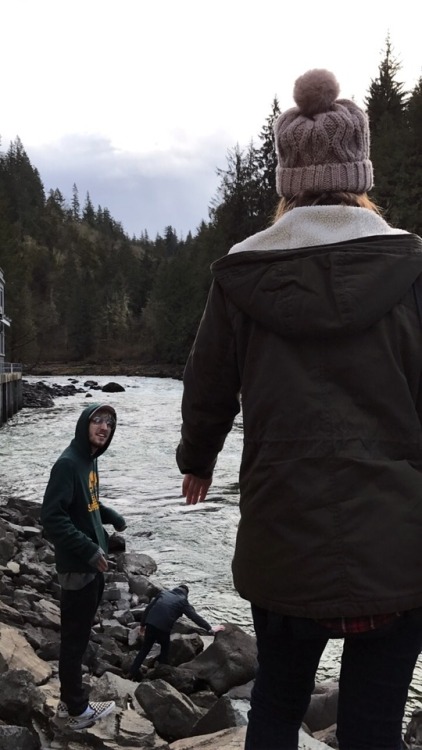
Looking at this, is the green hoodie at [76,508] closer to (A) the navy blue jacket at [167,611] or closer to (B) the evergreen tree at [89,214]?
(A) the navy blue jacket at [167,611]

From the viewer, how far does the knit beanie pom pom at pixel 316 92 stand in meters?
2.00

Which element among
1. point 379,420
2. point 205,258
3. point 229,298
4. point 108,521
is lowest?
point 108,521

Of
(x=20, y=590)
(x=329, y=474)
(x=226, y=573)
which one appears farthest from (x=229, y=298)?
(x=226, y=573)

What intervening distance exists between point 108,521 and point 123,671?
154 centimetres

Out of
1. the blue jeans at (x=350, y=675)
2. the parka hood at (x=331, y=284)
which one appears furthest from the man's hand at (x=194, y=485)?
the parka hood at (x=331, y=284)

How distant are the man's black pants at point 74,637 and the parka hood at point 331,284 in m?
2.53

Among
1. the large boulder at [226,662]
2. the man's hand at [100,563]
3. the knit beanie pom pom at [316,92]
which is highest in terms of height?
the knit beanie pom pom at [316,92]

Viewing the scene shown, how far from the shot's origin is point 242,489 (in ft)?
6.02

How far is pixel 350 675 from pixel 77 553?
2203 mm

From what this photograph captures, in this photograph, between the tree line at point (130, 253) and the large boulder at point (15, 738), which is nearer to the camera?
the large boulder at point (15, 738)

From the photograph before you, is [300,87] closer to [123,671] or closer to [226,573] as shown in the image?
[123,671]

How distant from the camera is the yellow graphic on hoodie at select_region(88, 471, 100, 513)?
12.9ft

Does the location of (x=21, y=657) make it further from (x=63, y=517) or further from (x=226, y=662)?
(x=226, y=662)

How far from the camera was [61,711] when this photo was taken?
144 inches
